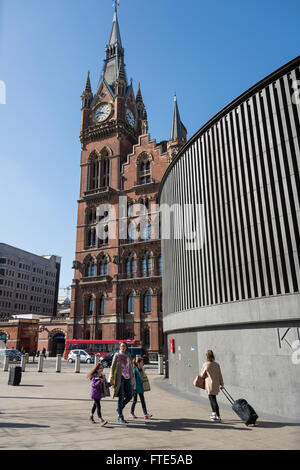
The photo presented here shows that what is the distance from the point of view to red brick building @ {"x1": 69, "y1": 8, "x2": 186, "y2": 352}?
43.2 meters

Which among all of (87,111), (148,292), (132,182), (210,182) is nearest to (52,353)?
(148,292)

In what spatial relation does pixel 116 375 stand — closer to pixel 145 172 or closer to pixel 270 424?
pixel 270 424

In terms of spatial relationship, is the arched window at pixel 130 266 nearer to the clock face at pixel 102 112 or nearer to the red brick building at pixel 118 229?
the red brick building at pixel 118 229

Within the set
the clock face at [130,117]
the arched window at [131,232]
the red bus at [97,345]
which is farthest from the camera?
the clock face at [130,117]

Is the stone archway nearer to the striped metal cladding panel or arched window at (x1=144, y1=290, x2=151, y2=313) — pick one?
arched window at (x1=144, y1=290, x2=151, y2=313)

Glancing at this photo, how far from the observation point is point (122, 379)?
793 centimetres

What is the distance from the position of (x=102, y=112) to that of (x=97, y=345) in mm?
37217

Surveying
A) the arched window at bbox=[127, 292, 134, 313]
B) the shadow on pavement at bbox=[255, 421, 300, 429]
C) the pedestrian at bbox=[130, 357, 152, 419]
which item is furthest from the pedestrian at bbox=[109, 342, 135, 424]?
the arched window at bbox=[127, 292, 134, 313]

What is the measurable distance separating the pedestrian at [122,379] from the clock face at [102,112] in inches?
2031

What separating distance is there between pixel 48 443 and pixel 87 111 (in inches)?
2251

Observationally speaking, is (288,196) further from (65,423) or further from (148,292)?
(148,292)

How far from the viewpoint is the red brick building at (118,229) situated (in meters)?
43.2

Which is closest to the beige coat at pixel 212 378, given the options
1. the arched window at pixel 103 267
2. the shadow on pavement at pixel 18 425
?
the shadow on pavement at pixel 18 425
